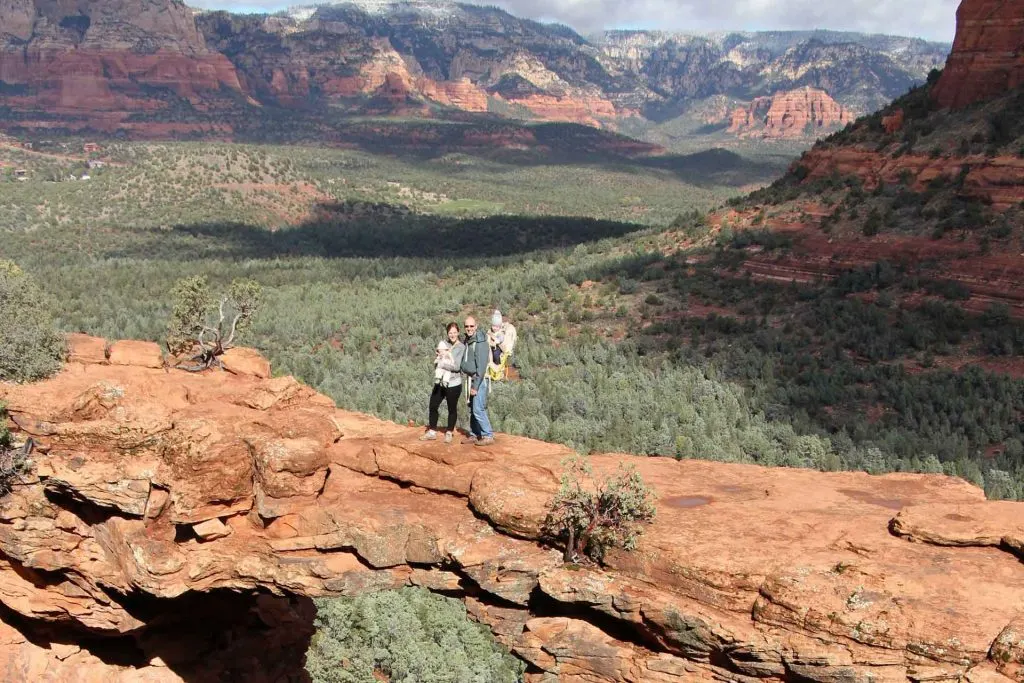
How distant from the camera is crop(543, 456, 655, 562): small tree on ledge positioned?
396 inches

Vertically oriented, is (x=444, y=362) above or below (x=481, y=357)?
below

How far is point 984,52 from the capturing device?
40188 mm

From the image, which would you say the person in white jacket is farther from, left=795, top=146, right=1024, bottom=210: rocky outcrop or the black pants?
left=795, top=146, right=1024, bottom=210: rocky outcrop

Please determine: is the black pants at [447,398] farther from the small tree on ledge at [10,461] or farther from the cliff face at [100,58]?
the cliff face at [100,58]

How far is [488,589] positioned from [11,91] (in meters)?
175

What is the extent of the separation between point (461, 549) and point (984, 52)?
42.2 metres

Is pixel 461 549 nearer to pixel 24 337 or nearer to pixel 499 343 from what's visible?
pixel 499 343

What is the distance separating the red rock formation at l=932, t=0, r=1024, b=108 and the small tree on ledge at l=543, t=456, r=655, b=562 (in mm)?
38883

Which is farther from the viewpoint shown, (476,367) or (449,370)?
(449,370)

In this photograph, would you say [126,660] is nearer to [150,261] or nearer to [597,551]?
[597,551]

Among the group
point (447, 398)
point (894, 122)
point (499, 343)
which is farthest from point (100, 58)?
point (499, 343)

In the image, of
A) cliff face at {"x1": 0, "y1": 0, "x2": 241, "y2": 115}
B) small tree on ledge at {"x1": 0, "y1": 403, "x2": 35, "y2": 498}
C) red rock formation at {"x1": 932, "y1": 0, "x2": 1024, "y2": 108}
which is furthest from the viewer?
cliff face at {"x1": 0, "y1": 0, "x2": 241, "y2": 115}

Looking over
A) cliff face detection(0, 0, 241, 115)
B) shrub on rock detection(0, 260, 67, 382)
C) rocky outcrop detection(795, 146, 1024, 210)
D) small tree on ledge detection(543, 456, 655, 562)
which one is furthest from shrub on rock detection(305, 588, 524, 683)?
cliff face detection(0, 0, 241, 115)

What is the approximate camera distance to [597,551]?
10094mm
